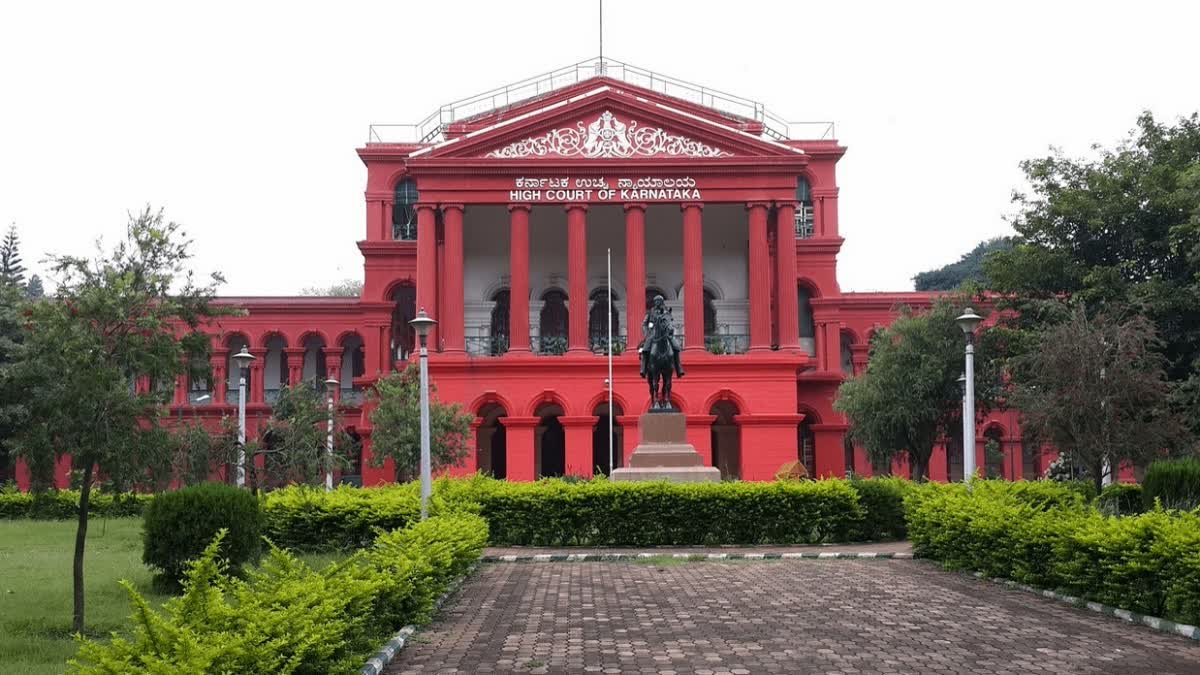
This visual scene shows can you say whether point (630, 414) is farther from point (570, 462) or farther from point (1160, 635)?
point (1160, 635)

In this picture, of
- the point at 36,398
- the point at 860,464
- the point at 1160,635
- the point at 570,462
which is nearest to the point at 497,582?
the point at 36,398

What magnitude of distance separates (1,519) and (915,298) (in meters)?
31.7

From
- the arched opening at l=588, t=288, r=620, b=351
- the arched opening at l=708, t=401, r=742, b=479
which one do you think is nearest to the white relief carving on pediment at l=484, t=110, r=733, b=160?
the arched opening at l=588, t=288, r=620, b=351

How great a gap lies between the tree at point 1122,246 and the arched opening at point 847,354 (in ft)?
40.4

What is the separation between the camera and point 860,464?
4322cm

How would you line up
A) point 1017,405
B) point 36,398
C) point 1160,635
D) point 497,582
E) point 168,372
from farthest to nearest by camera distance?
point 1017,405, point 497,582, point 168,372, point 36,398, point 1160,635

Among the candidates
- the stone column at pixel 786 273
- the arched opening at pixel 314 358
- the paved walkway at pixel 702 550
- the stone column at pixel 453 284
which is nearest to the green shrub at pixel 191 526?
the paved walkway at pixel 702 550

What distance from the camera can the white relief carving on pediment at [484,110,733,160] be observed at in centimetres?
3622

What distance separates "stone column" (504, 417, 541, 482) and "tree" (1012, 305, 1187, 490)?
15537mm

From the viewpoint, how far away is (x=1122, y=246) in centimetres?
2962

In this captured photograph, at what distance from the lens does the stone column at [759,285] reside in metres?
36.2

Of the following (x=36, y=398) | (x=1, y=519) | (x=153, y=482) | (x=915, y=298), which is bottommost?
(x=1, y=519)

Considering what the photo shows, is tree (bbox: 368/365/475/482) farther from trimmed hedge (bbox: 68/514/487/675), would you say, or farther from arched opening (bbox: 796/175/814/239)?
trimmed hedge (bbox: 68/514/487/675)

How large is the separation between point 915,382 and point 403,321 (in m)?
20.3
